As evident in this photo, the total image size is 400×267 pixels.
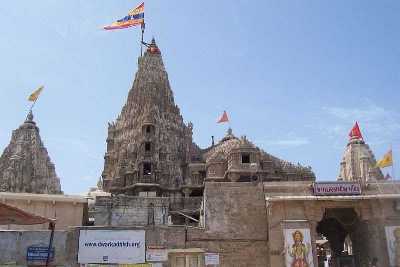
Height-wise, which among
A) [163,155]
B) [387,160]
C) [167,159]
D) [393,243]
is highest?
[163,155]

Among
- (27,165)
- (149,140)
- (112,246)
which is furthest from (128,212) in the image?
(27,165)

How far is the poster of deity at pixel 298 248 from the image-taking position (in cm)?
2388

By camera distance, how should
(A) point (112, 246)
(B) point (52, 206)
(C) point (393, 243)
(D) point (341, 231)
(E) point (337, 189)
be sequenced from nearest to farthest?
1. (C) point (393, 243)
2. (A) point (112, 246)
3. (E) point (337, 189)
4. (B) point (52, 206)
5. (D) point (341, 231)

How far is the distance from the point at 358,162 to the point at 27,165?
3466 centimetres

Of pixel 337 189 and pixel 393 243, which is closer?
pixel 393 243

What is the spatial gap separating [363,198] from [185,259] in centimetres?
1029

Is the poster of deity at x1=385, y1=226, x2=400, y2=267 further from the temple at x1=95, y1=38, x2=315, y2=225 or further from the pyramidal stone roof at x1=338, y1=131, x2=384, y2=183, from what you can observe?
the pyramidal stone roof at x1=338, y1=131, x2=384, y2=183

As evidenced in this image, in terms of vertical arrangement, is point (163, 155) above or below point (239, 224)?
above

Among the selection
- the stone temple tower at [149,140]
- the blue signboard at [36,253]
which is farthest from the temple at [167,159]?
the blue signboard at [36,253]

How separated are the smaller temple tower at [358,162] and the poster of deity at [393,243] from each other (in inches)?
849

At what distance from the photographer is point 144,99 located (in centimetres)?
5109

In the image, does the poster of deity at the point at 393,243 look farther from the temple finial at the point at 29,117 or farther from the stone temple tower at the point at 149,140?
the temple finial at the point at 29,117

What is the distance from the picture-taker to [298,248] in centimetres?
2412

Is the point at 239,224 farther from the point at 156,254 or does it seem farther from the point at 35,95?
the point at 35,95
